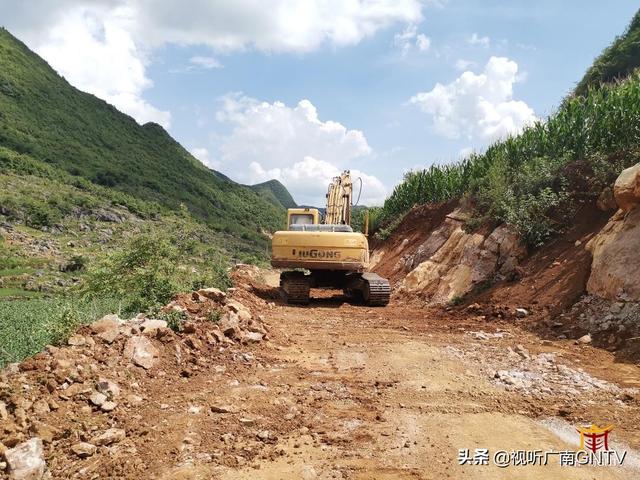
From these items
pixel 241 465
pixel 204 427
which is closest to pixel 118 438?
pixel 204 427

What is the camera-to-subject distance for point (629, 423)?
4.48 metres

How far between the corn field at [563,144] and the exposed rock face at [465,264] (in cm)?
81

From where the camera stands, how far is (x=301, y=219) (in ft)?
47.9

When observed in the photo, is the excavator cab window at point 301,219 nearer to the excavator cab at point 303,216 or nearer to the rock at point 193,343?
the excavator cab at point 303,216

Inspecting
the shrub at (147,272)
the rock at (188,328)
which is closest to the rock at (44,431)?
the rock at (188,328)

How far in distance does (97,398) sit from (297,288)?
7.87 metres

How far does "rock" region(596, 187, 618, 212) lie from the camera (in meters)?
10.2

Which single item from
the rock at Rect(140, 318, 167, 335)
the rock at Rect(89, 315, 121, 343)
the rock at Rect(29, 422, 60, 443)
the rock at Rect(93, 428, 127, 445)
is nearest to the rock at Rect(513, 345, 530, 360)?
the rock at Rect(140, 318, 167, 335)

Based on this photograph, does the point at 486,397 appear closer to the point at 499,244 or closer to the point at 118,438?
the point at 118,438

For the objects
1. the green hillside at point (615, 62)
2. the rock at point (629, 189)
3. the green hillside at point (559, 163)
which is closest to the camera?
the rock at point (629, 189)

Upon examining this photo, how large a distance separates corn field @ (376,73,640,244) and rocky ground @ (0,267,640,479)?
19.6 feet

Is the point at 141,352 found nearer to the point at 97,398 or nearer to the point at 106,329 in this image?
the point at 106,329

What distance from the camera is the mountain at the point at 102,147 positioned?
7175cm

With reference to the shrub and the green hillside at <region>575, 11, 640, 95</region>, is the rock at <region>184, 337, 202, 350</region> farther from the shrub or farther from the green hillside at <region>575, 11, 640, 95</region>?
the green hillside at <region>575, 11, 640, 95</region>
